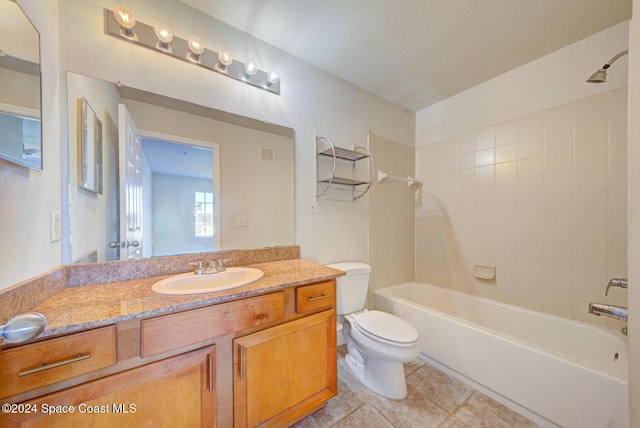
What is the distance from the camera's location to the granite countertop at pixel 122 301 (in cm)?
71

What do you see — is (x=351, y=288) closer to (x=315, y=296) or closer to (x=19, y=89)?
(x=315, y=296)

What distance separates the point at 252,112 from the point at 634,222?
1801 millimetres

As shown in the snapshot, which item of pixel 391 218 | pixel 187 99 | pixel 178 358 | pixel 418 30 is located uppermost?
pixel 418 30

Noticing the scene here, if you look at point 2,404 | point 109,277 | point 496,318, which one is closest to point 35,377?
point 2,404

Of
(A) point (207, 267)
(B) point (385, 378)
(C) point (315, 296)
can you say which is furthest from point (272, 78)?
(B) point (385, 378)

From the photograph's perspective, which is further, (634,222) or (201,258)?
(201,258)

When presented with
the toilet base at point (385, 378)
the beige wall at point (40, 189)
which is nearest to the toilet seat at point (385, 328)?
the toilet base at point (385, 378)

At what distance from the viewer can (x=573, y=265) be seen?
1.65 m

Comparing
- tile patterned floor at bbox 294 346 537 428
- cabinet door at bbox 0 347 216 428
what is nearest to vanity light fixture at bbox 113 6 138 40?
cabinet door at bbox 0 347 216 428

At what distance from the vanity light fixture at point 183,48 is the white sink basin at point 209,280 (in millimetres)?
1205

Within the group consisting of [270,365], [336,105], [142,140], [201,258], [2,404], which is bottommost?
[270,365]

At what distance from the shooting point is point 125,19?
110 centimetres

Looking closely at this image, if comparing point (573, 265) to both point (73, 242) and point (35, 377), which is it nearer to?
point (35, 377)

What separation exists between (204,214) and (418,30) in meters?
1.81
